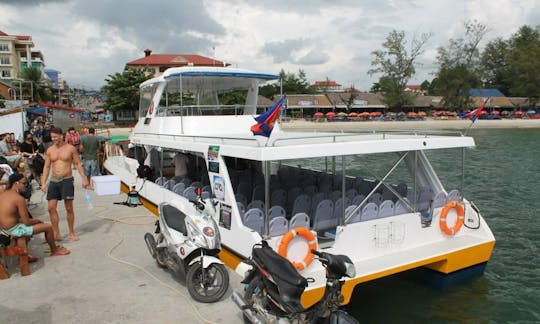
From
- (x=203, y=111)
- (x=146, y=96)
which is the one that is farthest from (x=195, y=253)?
(x=146, y=96)

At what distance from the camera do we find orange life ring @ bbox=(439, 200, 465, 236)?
6711 mm

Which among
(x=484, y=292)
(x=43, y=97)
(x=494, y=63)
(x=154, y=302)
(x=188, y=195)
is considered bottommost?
(x=484, y=292)

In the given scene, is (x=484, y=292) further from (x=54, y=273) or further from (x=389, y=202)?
(x=54, y=273)

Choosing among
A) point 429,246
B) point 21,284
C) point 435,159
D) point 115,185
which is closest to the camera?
point 21,284

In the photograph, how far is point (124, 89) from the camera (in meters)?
46.6

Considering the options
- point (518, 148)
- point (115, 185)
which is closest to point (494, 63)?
point (518, 148)

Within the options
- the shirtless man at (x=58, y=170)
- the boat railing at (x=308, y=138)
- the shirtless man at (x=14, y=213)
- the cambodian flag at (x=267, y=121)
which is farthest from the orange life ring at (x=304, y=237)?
the shirtless man at (x=58, y=170)

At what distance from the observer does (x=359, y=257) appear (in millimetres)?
5996

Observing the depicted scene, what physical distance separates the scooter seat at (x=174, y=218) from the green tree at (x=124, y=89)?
142 feet

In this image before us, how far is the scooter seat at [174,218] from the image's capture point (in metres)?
5.40

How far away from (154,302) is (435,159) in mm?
24047

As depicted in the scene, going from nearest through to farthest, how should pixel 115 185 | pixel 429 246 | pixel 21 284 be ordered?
pixel 21 284 → pixel 429 246 → pixel 115 185

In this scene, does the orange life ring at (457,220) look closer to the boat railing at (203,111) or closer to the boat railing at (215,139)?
the boat railing at (215,139)

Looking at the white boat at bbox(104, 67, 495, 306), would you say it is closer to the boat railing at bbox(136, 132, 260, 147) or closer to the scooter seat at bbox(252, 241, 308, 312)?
the boat railing at bbox(136, 132, 260, 147)
